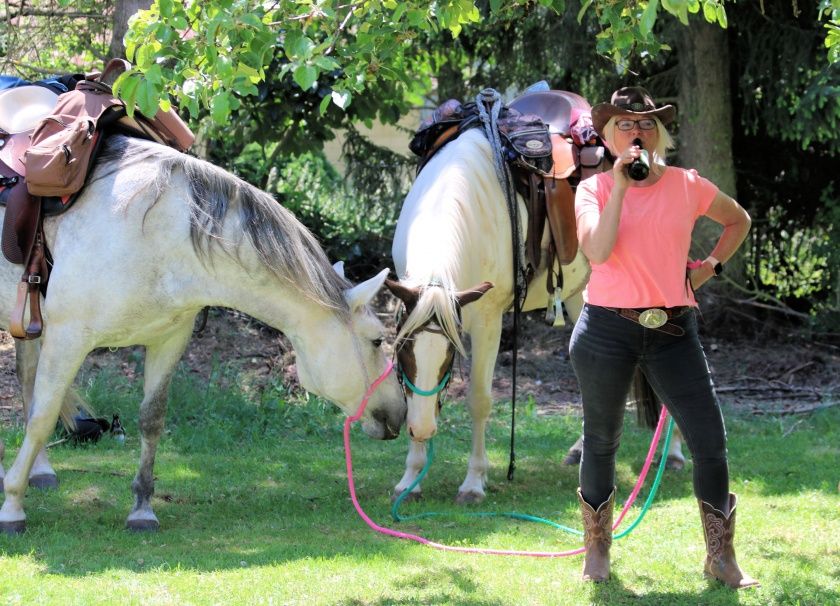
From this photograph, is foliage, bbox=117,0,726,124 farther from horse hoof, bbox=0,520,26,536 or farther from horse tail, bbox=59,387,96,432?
horse tail, bbox=59,387,96,432

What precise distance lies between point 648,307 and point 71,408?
3.94 metres

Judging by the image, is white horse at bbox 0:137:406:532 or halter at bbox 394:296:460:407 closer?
white horse at bbox 0:137:406:532

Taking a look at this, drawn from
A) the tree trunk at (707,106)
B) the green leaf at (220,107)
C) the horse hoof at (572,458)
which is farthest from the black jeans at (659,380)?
the tree trunk at (707,106)

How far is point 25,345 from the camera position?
562 centimetres

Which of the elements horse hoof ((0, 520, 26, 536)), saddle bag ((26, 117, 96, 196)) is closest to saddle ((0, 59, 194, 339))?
saddle bag ((26, 117, 96, 196))

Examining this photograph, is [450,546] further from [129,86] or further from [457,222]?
[129,86]

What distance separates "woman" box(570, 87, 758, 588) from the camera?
3658 mm

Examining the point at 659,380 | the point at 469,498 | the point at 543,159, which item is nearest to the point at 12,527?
the point at 469,498

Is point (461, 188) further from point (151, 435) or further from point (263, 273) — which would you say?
point (151, 435)

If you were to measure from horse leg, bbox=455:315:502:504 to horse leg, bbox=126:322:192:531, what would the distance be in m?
1.56

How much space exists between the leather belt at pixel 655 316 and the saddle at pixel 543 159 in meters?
2.02

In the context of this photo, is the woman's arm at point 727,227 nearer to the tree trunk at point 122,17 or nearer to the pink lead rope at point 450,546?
the pink lead rope at point 450,546

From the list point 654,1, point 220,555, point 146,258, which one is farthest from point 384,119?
point 654,1

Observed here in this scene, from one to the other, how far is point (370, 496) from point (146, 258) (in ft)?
6.43
